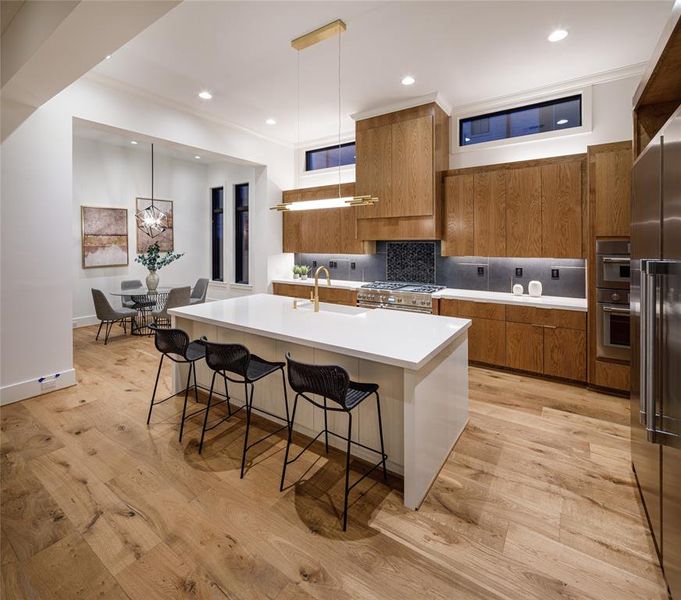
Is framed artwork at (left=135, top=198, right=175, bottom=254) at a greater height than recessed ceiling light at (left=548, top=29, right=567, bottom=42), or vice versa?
recessed ceiling light at (left=548, top=29, right=567, bottom=42)

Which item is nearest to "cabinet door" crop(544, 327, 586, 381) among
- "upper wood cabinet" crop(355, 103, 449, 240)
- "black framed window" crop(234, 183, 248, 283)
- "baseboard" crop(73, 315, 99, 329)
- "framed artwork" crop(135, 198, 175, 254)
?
"upper wood cabinet" crop(355, 103, 449, 240)

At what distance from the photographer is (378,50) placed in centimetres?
344

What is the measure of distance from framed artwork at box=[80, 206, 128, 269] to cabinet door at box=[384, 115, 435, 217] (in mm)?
5232

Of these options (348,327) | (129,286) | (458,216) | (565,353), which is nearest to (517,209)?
(458,216)

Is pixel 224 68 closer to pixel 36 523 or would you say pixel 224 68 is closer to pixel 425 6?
pixel 425 6

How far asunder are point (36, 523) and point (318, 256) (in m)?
5.03

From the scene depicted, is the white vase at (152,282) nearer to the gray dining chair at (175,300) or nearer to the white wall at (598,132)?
the gray dining chair at (175,300)

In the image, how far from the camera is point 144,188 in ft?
24.1

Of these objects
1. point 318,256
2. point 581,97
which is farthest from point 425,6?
point 318,256

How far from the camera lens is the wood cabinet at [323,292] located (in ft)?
17.6

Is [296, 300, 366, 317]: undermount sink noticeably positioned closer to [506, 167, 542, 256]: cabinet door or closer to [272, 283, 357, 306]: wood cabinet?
[272, 283, 357, 306]: wood cabinet

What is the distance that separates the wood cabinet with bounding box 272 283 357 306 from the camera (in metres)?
5.37

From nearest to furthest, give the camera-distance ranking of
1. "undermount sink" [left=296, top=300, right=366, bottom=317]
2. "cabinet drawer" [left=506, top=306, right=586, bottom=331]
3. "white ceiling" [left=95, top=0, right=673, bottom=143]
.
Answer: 1. "white ceiling" [left=95, top=0, right=673, bottom=143]
2. "undermount sink" [left=296, top=300, right=366, bottom=317]
3. "cabinet drawer" [left=506, top=306, right=586, bottom=331]

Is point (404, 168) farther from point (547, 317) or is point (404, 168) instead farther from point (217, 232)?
point (217, 232)
